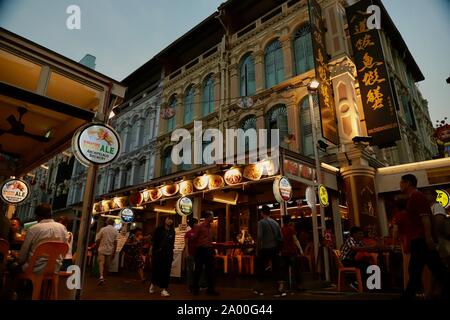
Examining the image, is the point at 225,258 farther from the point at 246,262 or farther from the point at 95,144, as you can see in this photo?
the point at 95,144

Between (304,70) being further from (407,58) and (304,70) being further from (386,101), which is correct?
(407,58)

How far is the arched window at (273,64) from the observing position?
15859mm

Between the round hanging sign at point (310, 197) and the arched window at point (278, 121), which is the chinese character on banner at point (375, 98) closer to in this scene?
the arched window at point (278, 121)

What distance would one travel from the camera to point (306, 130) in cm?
1411

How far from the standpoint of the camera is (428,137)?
2167 cm

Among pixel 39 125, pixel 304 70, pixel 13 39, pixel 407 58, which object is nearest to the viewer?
pixel 13 39

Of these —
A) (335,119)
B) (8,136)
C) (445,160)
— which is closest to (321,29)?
(335,119)

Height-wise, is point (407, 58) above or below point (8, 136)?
above

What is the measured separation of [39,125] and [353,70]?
13.2 m

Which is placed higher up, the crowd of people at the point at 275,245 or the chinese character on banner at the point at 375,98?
the chinese character on banner at the point at 375,98

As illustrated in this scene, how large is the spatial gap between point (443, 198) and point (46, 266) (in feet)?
49.0

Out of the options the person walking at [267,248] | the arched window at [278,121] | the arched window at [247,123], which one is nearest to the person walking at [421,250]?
the person walking at [267,248]

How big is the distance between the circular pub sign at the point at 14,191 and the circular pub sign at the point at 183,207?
5386mm

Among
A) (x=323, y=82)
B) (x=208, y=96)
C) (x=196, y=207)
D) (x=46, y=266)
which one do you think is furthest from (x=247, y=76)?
(x=46, y=266)
